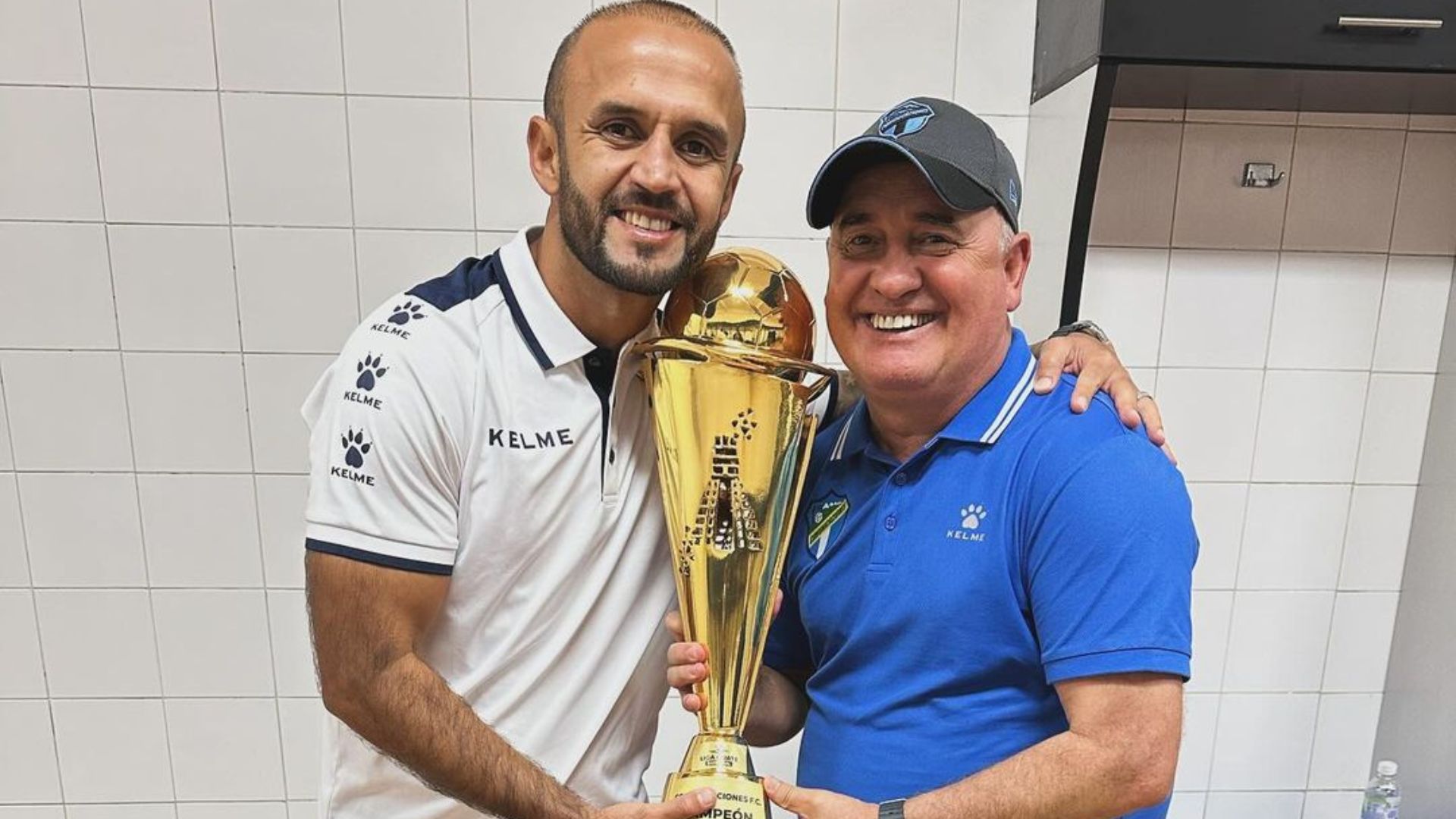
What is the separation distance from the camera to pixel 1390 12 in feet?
3.88

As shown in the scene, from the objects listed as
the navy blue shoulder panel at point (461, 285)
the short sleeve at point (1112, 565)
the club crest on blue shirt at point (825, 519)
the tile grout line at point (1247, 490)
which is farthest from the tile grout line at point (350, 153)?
the tile grout line at point (1247, 490)

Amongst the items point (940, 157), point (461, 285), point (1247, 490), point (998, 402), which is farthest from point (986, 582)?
point (1247, 490)

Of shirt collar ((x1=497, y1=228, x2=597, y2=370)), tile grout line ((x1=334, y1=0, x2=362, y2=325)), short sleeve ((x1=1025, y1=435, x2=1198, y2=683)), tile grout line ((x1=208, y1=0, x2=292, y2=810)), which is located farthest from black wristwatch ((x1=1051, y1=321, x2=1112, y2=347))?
tile grout line ((x1=208, y1=0, x2=292, y2=810))

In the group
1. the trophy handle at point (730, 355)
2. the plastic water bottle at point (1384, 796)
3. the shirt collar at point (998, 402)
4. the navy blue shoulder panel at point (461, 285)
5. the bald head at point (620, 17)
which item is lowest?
the plastic water bottle at point (1384, 796)

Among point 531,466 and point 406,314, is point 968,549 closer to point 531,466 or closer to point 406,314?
point 531,466

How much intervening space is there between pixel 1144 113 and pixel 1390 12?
40 centimetres

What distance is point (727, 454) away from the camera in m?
0.88

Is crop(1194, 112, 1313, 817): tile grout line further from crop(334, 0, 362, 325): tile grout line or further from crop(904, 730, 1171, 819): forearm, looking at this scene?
crop(334, 0, 362, 325): tile grout line

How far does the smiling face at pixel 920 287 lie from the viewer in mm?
836

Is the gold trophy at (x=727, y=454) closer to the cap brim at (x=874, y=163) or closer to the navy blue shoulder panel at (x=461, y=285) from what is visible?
the cap brim at (x=874, y=163)

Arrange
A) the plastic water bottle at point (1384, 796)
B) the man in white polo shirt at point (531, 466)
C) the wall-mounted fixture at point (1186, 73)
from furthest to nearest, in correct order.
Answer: the plastic water bottle at point (1384, 796), the wall-mounted fixture at point (1186, 73), the man in white polo shirt at point (531, 466)

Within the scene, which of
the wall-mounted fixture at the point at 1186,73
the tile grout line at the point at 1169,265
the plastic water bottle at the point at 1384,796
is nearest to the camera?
the wall-mounted fixture at the point at 1186,73

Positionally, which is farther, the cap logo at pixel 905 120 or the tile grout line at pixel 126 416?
the tile grout line at pixel 126 416

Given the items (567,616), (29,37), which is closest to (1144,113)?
(567,616)
